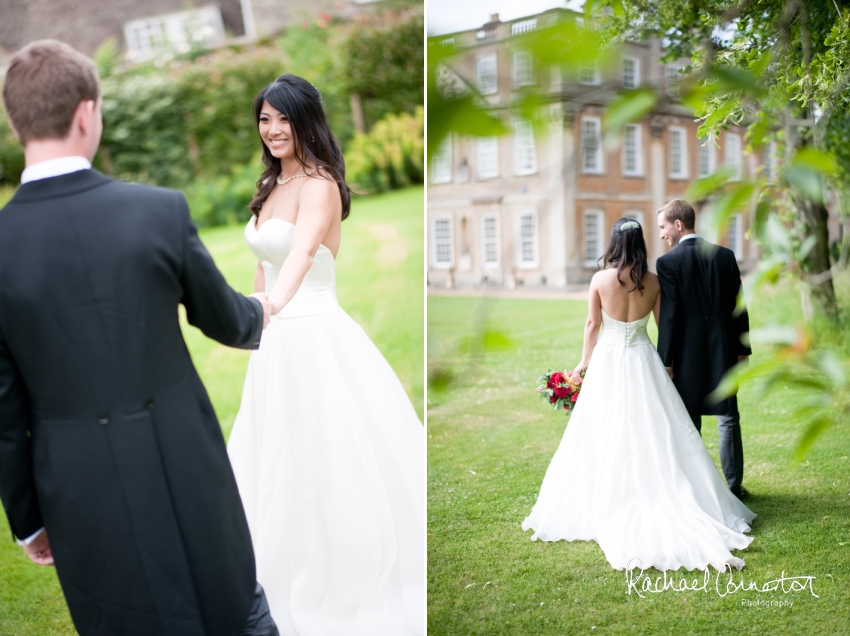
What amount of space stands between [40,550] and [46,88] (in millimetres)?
1118

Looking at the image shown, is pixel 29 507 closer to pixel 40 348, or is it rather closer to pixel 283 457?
pixel 40 348

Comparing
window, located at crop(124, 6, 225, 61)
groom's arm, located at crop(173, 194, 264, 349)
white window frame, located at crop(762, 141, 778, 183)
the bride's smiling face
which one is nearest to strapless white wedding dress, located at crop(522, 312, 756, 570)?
white window frame, located at crop(762, 141, 778, 183)

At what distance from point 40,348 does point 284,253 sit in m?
1.03

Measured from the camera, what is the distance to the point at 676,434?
2879mm

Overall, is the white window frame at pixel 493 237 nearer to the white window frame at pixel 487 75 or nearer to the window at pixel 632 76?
the window at pixel 632 76

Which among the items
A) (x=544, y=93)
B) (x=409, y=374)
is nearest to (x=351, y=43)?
(x=409, y=374)

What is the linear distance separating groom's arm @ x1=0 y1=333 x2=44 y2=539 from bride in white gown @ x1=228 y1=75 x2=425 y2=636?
89 cm

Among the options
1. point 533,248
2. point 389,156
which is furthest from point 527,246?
point 389,156

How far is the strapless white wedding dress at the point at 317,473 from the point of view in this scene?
249cm

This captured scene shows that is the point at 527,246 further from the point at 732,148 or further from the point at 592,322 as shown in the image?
the point at 732,148

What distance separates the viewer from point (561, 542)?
2816 mm

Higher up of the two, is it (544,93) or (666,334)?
(544,93)

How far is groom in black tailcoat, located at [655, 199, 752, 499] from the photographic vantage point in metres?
2.72
